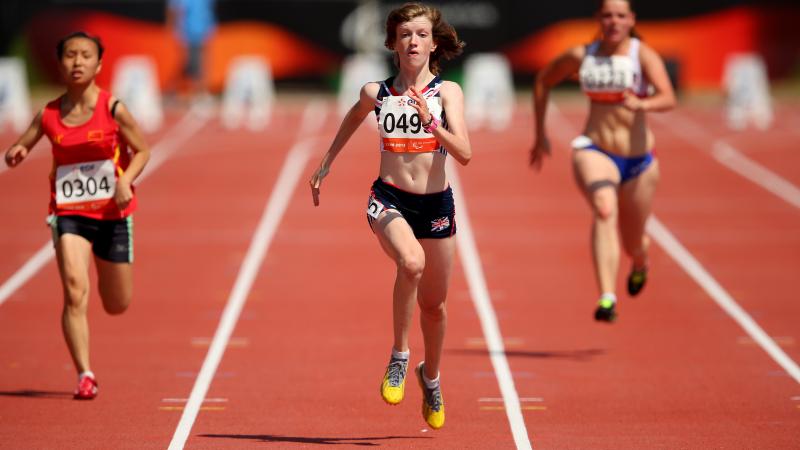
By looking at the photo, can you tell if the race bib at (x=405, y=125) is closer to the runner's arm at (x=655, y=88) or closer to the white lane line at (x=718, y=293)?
the runner's arm at (x=655, y=88)

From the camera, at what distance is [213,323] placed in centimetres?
1158

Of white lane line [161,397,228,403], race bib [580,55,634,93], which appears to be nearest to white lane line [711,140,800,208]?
race bib [580,55,634,93]

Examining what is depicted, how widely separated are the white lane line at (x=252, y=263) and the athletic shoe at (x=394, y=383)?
1.04m

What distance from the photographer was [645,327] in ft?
37.9

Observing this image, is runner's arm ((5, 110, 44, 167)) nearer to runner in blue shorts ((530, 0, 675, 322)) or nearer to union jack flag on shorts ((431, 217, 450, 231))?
union jack flag on shorts ((431, 217, 450, 231))

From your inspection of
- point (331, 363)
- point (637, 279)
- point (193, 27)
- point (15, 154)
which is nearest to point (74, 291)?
point (15, 154)

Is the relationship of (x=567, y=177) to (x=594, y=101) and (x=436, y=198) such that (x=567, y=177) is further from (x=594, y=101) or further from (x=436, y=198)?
(x=436, y=198)

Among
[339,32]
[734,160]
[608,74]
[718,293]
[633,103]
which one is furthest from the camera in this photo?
[339,32]

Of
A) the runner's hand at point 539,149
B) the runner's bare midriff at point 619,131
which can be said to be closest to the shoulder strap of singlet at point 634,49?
the runner's bare midriff at point 619,131

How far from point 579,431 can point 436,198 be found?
149 cm

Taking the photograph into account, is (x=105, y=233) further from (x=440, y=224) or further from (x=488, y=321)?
(x=488, y=321)

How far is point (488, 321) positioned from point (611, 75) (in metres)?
2.20

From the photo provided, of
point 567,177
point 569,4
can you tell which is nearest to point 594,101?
point 567,177

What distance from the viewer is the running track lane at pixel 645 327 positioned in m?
8.49
